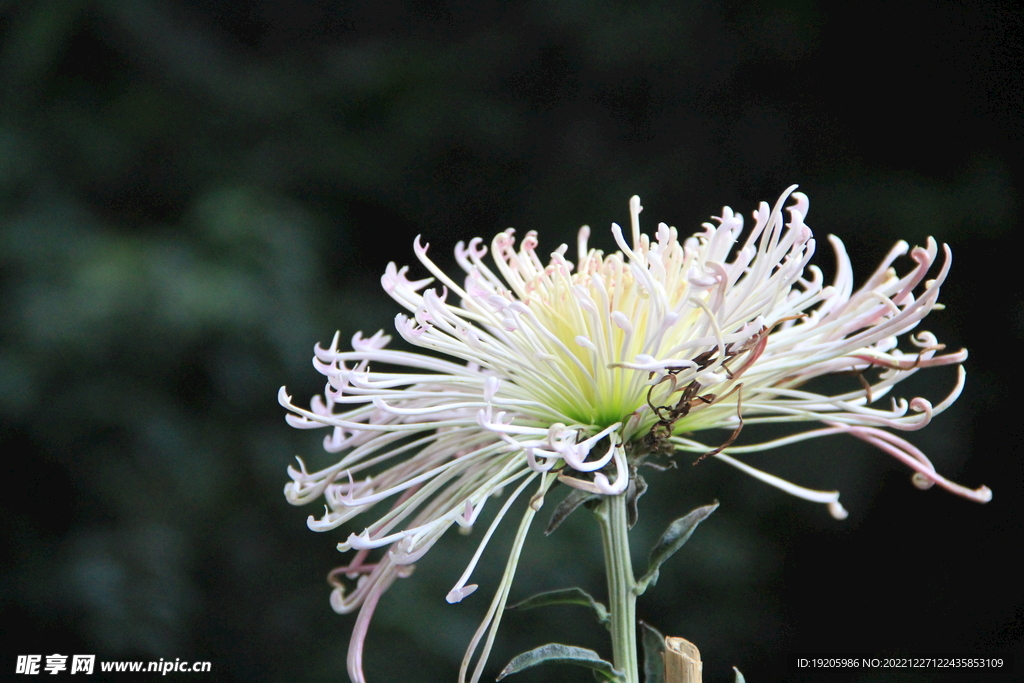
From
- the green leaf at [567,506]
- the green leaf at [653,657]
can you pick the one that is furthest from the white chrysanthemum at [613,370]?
the green leaf at [653,657]

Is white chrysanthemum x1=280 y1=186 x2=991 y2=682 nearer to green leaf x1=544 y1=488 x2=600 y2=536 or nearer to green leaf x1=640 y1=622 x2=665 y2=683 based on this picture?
green leaf x1=544 y1=488 x2=600 y2=536

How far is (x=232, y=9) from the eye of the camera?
2061 mm

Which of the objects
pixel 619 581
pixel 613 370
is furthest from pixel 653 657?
pixel 613 370

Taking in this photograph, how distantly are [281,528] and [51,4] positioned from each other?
1.15 metres

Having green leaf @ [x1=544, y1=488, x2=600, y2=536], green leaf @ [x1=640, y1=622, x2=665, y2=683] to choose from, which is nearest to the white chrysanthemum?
green leaf @ [x1=544, y1=488, x2=600, y2=536]

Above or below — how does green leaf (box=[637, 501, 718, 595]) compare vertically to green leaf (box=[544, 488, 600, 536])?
below

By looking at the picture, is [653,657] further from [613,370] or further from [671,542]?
[613,370]

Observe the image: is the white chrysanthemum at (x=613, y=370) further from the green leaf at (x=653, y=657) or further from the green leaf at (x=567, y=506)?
the green leaf at (x=653, y=657)

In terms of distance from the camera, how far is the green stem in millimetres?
570

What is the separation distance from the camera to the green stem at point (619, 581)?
0.57m

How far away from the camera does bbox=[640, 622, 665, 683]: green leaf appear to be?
0.60 m

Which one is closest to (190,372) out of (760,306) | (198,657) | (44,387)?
(44,387)

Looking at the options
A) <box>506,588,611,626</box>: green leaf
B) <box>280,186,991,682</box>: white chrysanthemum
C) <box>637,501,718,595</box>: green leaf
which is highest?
<box>280,186,991,682</box>: white chrysanthemum

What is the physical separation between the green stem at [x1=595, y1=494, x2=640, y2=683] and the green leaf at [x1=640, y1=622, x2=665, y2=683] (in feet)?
0.04
